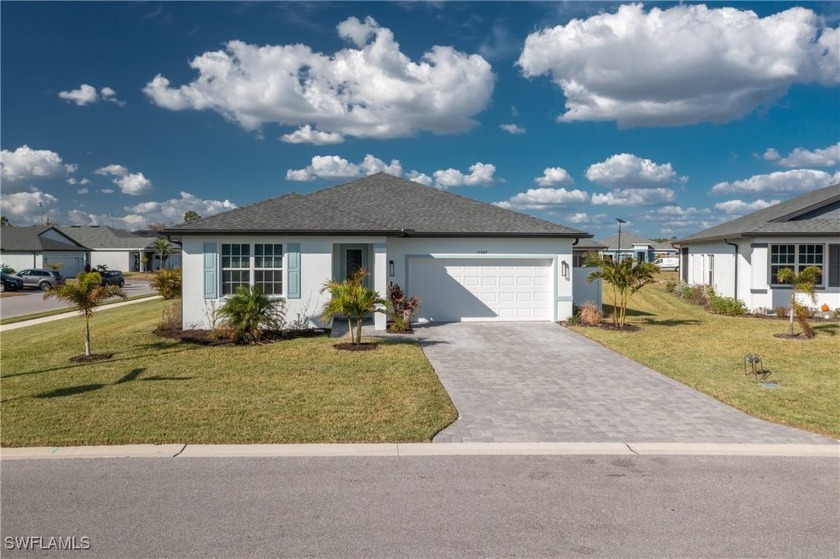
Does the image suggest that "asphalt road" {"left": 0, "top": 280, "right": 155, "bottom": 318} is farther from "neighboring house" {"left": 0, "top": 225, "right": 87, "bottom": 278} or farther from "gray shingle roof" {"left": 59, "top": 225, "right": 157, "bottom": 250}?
"gray shingle roof" {"left": 59, "top": 225, "right": 157, "bottom": 250}

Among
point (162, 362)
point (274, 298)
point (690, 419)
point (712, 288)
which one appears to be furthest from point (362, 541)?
point (712, 288)

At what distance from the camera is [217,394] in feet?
30.7

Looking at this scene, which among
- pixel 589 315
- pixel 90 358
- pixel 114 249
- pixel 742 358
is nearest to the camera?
pixel 90 358

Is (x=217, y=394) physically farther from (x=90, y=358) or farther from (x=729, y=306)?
(x=729, y=306)

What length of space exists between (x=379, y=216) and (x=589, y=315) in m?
7.79

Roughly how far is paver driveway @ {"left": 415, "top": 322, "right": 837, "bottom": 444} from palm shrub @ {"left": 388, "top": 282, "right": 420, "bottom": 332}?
91.5 inches

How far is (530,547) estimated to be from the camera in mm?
4633

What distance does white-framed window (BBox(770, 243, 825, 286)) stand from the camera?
21.1 metres

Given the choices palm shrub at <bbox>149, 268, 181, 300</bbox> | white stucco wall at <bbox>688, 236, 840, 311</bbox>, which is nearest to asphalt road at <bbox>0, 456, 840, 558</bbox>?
white stucco wall at <bbox>688, 236, 840, 311</bbox>

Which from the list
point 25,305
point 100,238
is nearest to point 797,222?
point 25,305

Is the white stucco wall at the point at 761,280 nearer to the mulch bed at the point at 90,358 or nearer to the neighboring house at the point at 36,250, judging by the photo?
the mulch bed at the point at 90,358

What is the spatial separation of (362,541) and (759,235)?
68.9ft

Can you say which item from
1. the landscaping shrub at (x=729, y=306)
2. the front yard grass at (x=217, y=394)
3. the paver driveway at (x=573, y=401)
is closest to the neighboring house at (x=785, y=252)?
the landscaping shrub at (x=729, y=306)

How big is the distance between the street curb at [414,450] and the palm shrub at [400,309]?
967 cm
